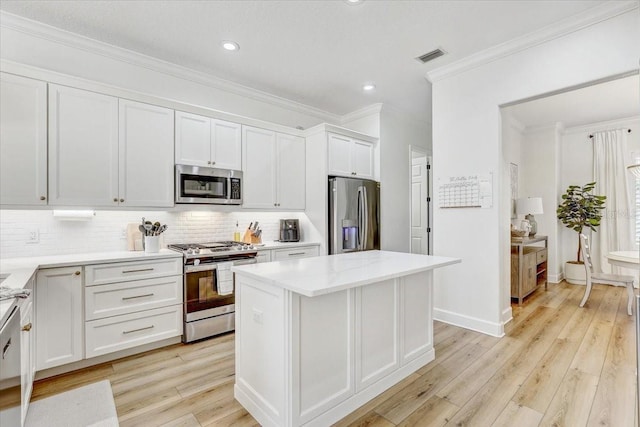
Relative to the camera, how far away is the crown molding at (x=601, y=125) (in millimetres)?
5117

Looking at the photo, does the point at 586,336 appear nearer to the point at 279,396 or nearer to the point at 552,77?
the point at 552,77

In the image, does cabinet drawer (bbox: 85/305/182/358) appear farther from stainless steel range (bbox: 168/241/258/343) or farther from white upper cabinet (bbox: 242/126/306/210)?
white upper cabinet (bbox: 242/126/306/210)

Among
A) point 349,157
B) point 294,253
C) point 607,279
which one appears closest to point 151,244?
point 294,253

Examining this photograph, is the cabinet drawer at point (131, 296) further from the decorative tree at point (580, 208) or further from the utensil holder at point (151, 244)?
the decorative tree at point (580, 208)

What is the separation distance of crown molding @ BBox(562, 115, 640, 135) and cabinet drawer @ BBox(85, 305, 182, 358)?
281 inches

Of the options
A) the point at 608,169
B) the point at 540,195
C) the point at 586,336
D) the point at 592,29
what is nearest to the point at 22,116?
the point at 592,29

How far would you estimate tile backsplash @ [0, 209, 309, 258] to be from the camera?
260cm

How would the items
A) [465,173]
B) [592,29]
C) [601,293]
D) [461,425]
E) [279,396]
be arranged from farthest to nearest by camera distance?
[601,293], [465,173], [592,29], [461,425], [279,396]

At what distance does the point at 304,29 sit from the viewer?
2762mm

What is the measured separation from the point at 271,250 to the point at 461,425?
2474 mm

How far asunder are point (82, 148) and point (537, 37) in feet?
13.9

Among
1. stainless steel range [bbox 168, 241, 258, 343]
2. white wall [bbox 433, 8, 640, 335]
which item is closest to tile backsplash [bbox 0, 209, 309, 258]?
stainless steel range [bbox 168, 241, 258, 343]

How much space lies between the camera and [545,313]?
3.88m

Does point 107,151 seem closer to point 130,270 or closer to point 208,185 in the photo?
point 208,185
